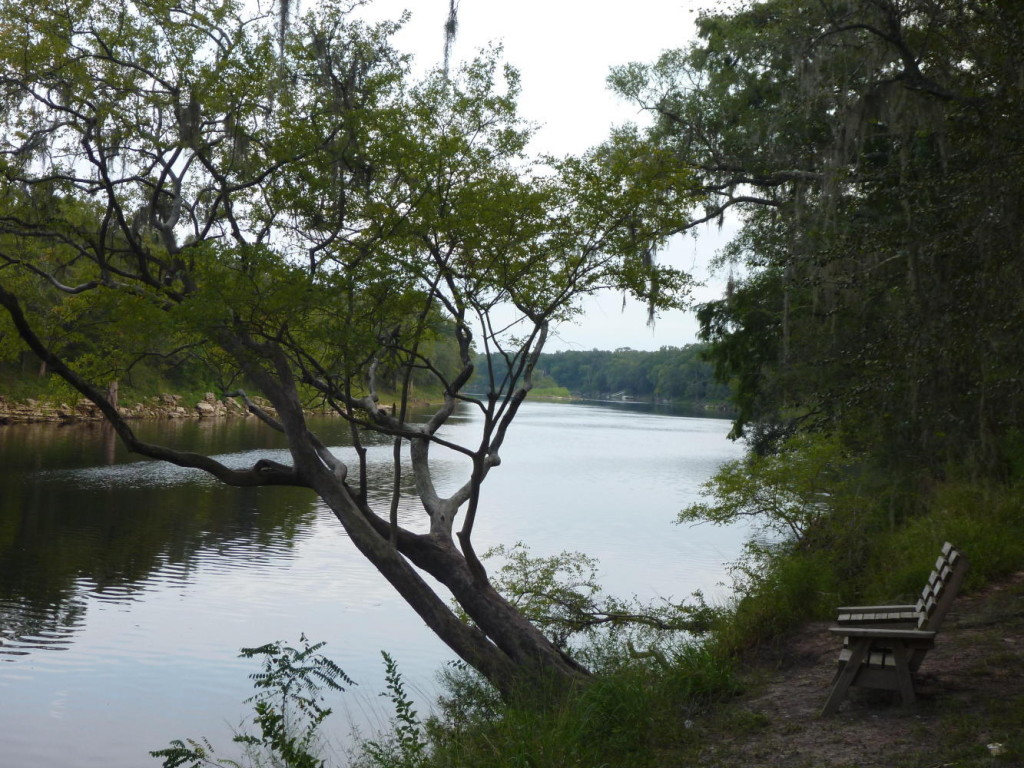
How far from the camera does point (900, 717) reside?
16.8 feet

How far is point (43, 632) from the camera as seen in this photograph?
450 inches

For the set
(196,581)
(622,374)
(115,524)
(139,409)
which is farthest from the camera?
(622,374)

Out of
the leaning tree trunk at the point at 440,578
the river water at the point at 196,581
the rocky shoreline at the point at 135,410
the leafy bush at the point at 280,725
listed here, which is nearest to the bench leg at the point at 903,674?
the leaning tree trunk at the point at 440,578

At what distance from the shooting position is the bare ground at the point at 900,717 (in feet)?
14.9

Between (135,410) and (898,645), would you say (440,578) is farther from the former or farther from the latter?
(135,410)

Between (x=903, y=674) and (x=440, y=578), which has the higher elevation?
(x=903, y=674)

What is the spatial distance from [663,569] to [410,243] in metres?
9.27

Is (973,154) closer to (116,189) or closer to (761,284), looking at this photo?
(116,189)

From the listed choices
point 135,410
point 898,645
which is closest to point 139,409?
point 135,410

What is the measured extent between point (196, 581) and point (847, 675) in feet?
37.1

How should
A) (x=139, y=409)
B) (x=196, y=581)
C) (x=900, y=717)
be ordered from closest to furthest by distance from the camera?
(x=900, y=717) → (x=196, y=581) → (x=139, y=409)

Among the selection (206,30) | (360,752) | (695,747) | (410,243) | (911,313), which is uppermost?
(206,30)

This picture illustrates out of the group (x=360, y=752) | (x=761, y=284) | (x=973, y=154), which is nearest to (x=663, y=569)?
(x=761, y=284)

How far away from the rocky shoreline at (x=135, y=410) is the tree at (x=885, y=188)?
23993mm
